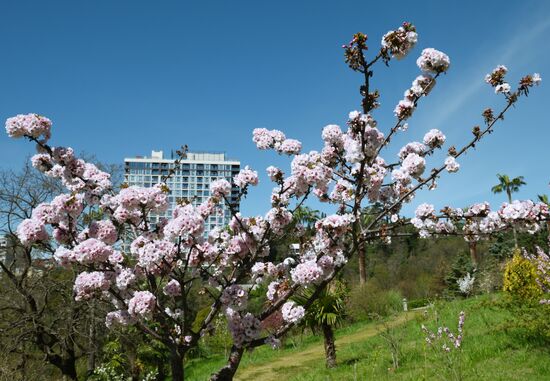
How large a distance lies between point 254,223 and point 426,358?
616 centimetres

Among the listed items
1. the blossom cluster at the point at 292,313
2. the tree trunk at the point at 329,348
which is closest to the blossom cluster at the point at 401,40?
the blossom cluster at the point at 292,313

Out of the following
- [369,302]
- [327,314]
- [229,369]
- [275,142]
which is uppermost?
[275,142]

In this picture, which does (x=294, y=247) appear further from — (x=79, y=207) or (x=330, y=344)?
(x=330, y=344)

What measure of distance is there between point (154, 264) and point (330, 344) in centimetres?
813

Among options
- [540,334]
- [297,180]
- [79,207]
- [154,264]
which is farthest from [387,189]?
[540,334]

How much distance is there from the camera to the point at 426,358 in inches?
340

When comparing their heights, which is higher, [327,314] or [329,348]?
[327,314]

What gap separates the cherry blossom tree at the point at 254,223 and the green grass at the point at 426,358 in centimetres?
242

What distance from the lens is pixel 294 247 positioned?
4.68 m

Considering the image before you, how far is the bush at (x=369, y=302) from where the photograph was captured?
62.7 feet

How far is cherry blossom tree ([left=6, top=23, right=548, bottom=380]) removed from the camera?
11.5 ft

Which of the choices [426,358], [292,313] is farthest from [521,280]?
[292,313]

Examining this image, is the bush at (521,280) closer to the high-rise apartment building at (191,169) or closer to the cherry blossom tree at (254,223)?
the cherry blossom tree at (254,223)

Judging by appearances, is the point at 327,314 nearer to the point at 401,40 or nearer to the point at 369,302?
the point at 401,40
